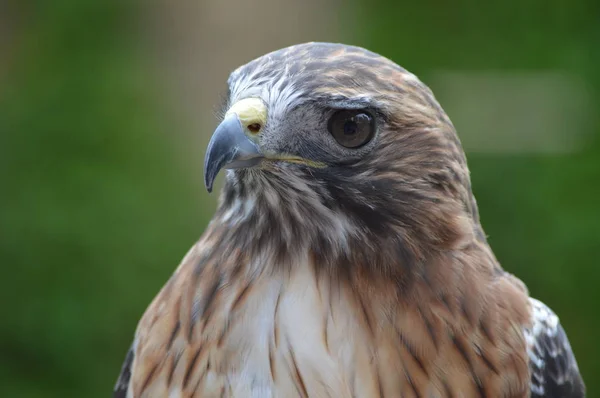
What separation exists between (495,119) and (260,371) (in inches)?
178

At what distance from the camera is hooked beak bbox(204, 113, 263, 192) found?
2.21m

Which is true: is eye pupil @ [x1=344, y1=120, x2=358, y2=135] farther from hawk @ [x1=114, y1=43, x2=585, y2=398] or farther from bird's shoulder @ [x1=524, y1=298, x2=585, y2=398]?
bird's shoulder @ [x1=524, y1=298, x2=585, y2=398]

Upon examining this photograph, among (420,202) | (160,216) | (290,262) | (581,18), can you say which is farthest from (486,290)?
(581,18)

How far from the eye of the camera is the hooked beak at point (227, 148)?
7.26 feet

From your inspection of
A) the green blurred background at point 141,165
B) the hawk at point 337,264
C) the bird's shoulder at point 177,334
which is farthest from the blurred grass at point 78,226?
the hawk at point 337,264

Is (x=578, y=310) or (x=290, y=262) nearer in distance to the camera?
(x=290, y=262)

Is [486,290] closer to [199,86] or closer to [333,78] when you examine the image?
[333,78]

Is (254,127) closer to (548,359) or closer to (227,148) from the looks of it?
(227,148)

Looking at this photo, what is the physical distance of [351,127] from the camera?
231 centimetres

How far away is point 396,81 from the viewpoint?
244cm

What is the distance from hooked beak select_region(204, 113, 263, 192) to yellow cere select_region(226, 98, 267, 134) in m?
0.02

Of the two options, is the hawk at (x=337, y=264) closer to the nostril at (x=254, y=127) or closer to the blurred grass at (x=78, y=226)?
the nostril at (x=254, y=127)

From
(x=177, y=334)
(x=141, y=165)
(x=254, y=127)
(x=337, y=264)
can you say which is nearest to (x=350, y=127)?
(x=254, y=127)

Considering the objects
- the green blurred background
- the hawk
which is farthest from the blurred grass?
the hawk
